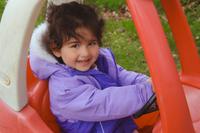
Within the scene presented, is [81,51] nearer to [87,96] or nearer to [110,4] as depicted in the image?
[87,96]

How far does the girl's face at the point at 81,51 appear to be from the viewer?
80.3 inches

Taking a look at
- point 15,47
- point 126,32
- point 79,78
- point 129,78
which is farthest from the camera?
point 126,32

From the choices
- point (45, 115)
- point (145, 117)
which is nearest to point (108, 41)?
point (145, 117)

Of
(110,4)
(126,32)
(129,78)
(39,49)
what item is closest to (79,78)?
(39,49)

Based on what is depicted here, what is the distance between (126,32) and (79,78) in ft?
7.68

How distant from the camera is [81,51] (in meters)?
2.03

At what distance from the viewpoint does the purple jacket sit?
1938mm

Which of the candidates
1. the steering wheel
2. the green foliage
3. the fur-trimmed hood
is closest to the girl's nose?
the fur-trimmed hood

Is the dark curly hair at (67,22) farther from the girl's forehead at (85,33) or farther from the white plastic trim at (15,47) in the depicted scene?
the white plastic trim at (15,47)

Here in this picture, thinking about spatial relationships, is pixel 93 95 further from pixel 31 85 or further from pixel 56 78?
pixel 31 85

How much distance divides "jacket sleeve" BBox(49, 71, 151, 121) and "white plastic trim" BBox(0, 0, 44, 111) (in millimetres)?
143

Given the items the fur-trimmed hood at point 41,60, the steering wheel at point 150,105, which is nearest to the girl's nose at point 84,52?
the fur-trimmed hood at point 41,60

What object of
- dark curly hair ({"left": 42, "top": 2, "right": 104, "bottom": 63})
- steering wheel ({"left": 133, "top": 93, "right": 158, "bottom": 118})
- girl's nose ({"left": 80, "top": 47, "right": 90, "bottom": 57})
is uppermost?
dark curly hair ({"left": 42, "top": 2, "right": 104, "bottom": 63})

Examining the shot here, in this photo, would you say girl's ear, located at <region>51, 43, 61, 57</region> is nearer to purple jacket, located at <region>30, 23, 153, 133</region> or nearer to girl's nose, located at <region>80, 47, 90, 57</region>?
purple jacket, located at <region>30, 23, 153, 133</region>
